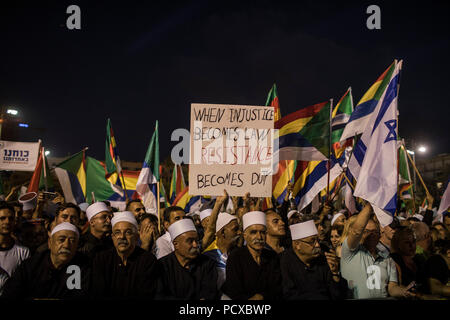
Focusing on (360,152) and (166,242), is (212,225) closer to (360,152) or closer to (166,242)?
(166,242)

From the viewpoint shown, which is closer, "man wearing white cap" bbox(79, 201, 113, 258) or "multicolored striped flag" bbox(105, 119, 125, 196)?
"man wearing white cap" bbox(79, 201, 113, 258)

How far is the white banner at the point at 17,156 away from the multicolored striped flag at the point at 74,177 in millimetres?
1904

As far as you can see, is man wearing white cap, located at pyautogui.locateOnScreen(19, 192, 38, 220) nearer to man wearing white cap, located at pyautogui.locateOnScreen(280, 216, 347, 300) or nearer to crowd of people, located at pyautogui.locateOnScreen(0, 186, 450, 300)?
crowd of people, located at pyautogui.locateOnScreen(0, 186, 450, 300)

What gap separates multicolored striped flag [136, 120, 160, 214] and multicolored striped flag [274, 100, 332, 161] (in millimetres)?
2762

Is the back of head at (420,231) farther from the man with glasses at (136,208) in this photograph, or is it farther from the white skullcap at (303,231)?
the man with glasses at (136,208)

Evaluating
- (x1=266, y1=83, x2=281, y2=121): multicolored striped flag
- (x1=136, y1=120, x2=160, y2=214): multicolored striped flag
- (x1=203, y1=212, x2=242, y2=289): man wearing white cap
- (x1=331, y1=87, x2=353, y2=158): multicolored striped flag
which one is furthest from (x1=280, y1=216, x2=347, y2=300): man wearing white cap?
(x1=331, y1=87, x2=353, y2=158): multicolored striped flag

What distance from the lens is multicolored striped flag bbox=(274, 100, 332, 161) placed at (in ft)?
24.5

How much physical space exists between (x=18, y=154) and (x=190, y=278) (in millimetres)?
10505

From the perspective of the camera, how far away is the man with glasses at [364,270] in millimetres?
3939

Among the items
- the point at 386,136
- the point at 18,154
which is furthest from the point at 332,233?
the point at 18,154

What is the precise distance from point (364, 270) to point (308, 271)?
641 mm

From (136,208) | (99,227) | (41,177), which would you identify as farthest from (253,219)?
(41,177)

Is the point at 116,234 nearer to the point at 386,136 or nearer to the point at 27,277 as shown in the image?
the point at 27,277
